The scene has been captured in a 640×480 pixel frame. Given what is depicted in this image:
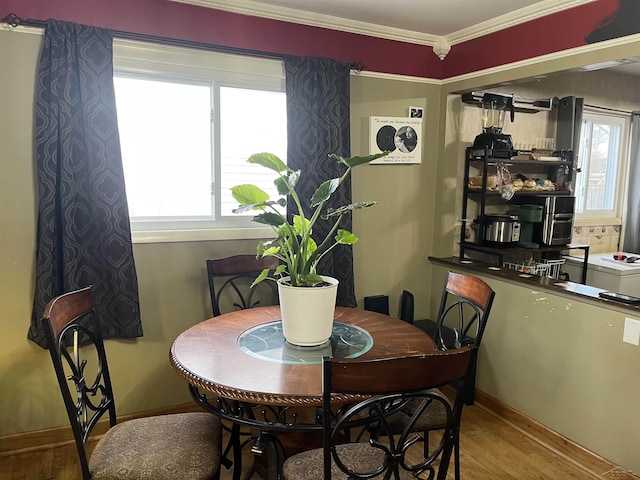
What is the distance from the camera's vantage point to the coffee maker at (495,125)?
Answer: 3.21m

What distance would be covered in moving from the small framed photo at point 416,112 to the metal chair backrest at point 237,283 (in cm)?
143

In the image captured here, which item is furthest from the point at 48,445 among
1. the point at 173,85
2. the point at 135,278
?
the point at 173,85

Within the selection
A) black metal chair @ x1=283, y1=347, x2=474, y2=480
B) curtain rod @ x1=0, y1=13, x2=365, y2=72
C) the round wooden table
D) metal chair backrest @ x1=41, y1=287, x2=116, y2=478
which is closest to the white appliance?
the round wooden table

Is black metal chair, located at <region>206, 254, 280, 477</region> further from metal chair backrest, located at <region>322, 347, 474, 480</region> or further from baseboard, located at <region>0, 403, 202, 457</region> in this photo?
metal chair backrest, located at <region>322, 347, 474, 480</region>

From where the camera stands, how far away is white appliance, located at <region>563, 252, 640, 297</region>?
3.57 metres

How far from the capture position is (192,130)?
2.78 meters

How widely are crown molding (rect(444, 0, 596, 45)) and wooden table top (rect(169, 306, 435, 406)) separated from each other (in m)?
1.88

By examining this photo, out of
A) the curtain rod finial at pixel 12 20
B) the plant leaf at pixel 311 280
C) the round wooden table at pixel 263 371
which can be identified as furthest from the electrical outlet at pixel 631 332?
the curtain rod finial at pixel 12 20

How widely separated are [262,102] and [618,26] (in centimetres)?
190

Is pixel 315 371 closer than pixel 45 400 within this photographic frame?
Yes

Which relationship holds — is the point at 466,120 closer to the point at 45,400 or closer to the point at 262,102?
the point at 262,102

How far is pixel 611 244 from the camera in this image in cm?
441

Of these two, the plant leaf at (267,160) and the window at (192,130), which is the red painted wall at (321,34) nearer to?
the window at (192,130)

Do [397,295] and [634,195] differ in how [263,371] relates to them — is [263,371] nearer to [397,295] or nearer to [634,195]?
[397,295]
